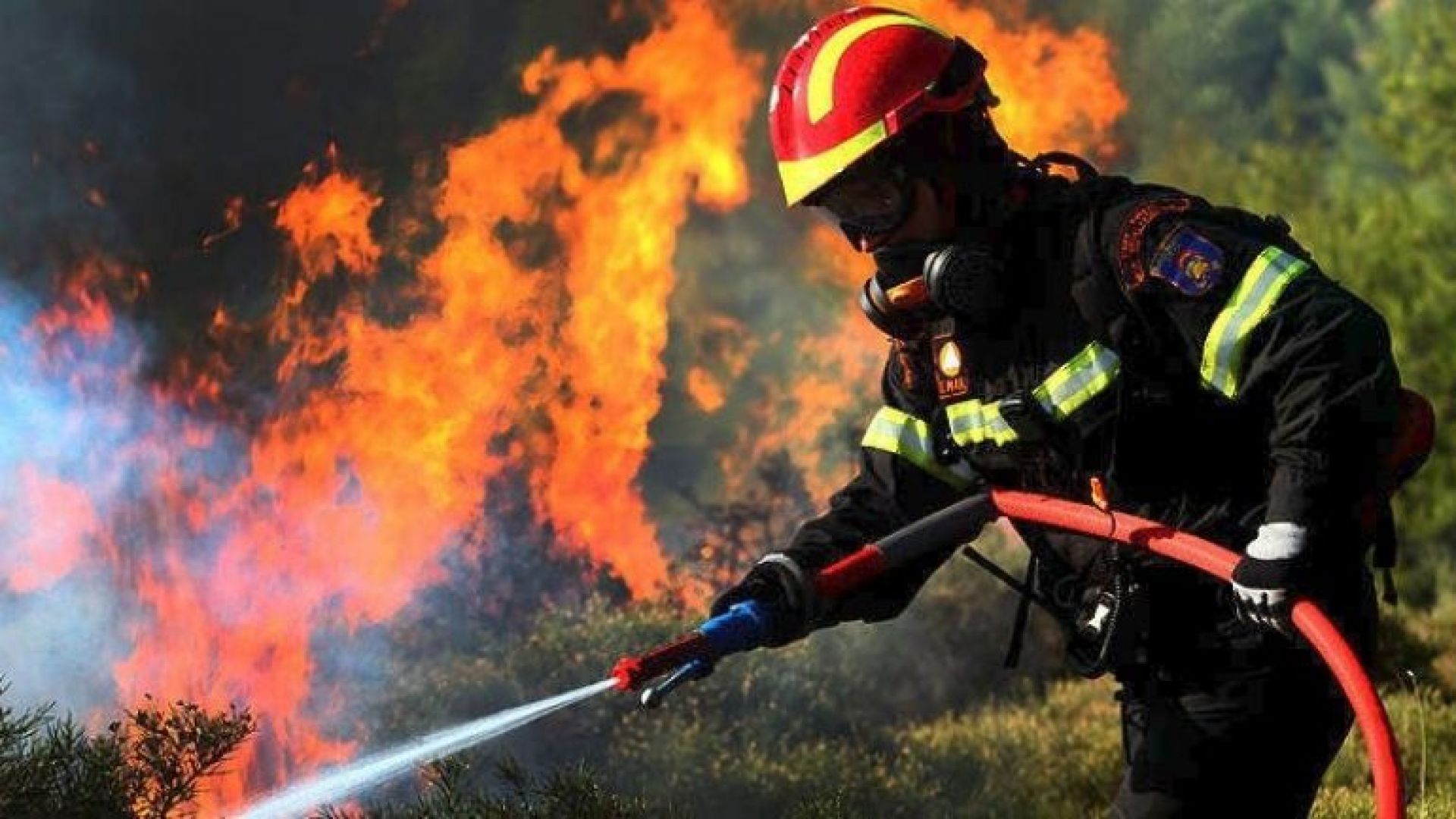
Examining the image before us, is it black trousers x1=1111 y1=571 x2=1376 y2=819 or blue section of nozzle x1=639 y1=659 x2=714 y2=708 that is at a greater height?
blue section of nozzle x1=639 y1=659 x2=714 y2=708

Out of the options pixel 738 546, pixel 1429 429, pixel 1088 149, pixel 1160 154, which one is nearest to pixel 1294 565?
pixel 1429 429

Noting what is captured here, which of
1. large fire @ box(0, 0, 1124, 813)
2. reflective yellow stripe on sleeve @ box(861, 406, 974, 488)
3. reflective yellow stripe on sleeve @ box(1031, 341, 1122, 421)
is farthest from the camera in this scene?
large fire @ box(0, 0, 1124, 813)

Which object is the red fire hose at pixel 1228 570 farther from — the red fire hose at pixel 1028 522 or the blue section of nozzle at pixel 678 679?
the blue section of nozzle at pixel 678 679

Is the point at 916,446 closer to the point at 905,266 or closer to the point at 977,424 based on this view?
the point at 977,424

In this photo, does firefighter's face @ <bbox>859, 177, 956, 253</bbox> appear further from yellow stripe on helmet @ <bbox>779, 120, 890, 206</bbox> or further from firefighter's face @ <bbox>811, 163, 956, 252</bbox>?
yellow stripe on helmet @ <bbox>779, 120, 890, 206</bbox>

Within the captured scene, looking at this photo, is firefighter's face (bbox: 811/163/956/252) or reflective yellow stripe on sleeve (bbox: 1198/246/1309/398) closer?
reflective yellow stripe on sleeve (bbox: 1198/246/1309/398)

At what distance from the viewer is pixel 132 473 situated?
21.6 feet

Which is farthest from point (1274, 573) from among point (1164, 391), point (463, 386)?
point (463, 386)

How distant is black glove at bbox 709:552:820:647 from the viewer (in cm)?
361

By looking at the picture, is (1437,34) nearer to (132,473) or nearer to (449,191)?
(449,191)

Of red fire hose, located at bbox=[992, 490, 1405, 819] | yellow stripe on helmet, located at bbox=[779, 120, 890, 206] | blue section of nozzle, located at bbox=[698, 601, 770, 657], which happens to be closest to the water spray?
blue section of nozzle, located at bbox=[698, 601, 770, 657]

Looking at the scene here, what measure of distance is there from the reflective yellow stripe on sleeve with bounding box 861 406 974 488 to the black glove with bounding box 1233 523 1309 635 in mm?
878

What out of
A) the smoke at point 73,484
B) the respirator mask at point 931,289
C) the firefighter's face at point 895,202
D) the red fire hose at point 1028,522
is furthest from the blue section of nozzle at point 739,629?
the smoke at point 73,484

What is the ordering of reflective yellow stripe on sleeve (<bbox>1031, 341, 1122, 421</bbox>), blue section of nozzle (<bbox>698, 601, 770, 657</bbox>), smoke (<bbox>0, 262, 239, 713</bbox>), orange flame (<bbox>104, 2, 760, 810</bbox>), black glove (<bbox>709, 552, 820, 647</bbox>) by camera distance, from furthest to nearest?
orange flame (<bbox>104, 2, 760, 810</bbox>) < smoke (<bbox>0, 262, 239, 713</bbox>) < black glove (<bbox>709, 552, 820, 647</bbox>) < blue section of nozzle (<bbox>698, 601, 770, 657</bbox>) < reflective yellow stripe on sleeve (<bbox>1031, 341, 1122, 421</bbox>)
